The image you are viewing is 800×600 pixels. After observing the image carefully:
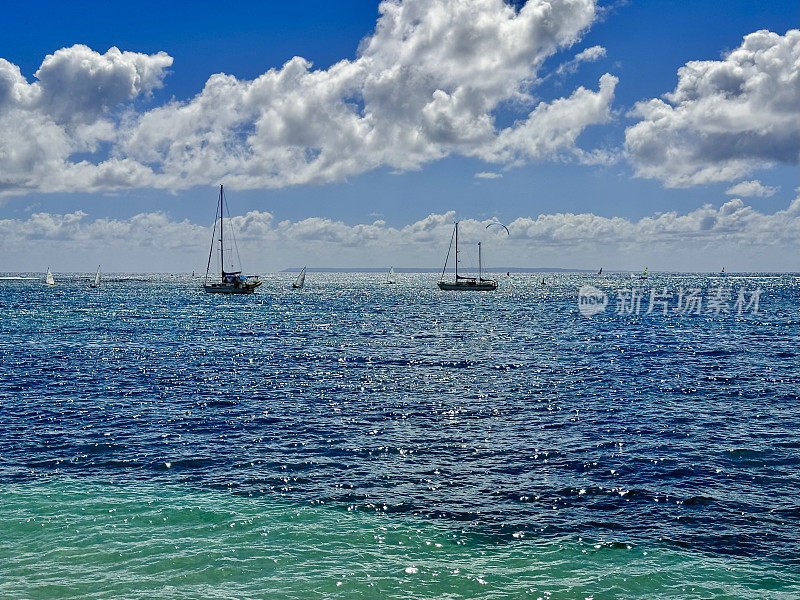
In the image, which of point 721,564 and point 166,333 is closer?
point 721,564

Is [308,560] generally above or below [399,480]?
below

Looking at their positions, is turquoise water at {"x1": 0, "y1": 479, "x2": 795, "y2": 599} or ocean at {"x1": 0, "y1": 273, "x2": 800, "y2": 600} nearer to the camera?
turquoise water at {"x1": 0, "y1": 479, "x2": 795, "y2": 599}

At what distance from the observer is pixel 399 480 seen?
2864 centimetres

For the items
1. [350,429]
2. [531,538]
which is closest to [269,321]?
[350,429]

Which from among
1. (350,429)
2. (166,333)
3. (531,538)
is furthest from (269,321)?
(531,538)

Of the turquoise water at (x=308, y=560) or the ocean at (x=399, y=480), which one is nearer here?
the turquoise water at (x=308, y=560)

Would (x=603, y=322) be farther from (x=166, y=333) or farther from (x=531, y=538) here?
(x=531, y=538)

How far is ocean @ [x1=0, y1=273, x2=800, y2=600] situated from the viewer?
65.0 feet

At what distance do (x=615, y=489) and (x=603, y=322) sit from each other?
328 feet

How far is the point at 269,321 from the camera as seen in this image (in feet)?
402

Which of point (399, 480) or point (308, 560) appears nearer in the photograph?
point (308, 560)

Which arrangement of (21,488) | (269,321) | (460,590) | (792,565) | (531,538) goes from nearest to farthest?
(460,590), (792,565), (531,538), (21,488), (269,321)

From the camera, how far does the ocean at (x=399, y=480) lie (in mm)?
19812

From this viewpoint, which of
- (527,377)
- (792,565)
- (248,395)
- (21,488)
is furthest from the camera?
(527,377)
